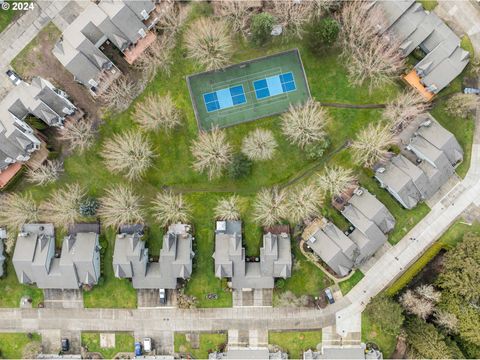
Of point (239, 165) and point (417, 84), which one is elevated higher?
point (417, 84)

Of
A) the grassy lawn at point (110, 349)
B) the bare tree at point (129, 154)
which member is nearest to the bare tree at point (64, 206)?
the bare tree at point (129, 154)

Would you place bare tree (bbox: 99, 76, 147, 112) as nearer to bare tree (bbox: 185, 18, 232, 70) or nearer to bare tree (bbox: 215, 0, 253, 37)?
bare tree (bbox: 185, 18, 232, 70)

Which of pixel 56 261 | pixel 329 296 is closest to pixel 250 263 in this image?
pixel 329 296

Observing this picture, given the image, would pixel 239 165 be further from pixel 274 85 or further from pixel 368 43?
pixel 368 43

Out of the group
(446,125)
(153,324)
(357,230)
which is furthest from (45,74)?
(446,125)

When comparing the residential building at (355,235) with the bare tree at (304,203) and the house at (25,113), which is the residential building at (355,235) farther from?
the house at (25,113)

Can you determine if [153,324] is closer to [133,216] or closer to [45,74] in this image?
[133,216]
